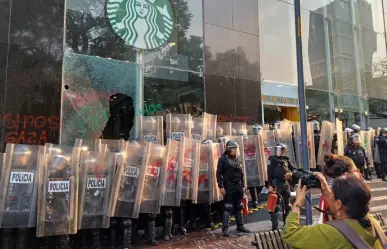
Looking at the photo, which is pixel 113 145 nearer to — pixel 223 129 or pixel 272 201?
pixel 272 201

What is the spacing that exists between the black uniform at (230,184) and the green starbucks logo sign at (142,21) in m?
5.07

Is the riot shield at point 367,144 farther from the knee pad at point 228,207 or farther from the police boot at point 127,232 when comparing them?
the police boot at point 127,232

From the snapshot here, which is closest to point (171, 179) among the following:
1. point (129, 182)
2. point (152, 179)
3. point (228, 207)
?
point (152, 179)

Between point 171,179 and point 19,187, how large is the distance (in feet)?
8.61

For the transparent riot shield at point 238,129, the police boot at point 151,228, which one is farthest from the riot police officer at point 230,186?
the transparent riot shield at point 238,129

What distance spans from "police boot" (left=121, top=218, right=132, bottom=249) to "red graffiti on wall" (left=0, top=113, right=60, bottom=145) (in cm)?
336

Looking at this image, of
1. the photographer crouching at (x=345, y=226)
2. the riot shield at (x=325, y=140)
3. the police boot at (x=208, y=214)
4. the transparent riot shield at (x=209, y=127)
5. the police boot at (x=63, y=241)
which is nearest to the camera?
the photographer crouching at (x=345, y=226)

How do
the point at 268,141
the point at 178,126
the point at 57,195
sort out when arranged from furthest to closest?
the point at 268,141 → the point at 178,126 → the point at 57,195

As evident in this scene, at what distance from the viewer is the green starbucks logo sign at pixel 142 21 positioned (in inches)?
391

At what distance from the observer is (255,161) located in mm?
8664

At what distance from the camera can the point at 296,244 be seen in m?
2.13

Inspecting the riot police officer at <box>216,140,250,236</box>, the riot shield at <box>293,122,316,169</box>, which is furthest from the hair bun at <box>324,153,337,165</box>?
the riot shield at <box>293,122,316,169</box>

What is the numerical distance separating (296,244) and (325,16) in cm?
1693

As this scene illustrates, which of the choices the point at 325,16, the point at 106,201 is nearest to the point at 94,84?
the point at 106,201
